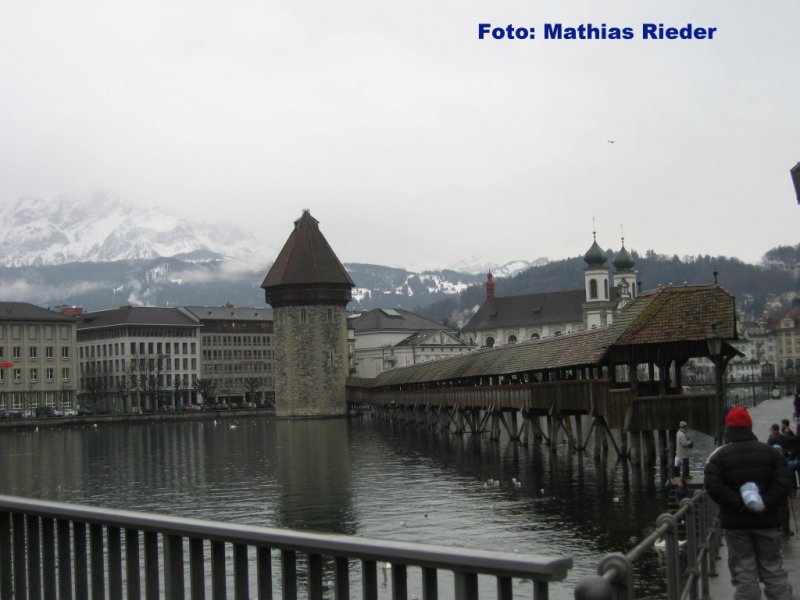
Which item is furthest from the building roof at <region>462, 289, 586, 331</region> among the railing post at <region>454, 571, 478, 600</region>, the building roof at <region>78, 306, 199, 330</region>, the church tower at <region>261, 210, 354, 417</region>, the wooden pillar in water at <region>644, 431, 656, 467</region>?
the railing post at <region>454, 571, 478, 600</region>

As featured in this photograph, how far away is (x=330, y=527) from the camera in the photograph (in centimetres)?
2127

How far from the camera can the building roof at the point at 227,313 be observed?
422ft

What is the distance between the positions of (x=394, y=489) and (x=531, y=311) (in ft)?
362

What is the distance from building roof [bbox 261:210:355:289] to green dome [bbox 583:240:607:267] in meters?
38.6

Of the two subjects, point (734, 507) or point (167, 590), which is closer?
point (167, 590)

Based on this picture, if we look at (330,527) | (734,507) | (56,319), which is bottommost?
(330,527)

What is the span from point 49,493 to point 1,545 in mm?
26208

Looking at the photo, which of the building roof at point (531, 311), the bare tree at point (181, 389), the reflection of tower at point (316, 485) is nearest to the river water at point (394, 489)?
the reflection of tower at point (316, 485)

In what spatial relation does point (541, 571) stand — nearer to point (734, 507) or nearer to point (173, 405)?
point (734, 507)

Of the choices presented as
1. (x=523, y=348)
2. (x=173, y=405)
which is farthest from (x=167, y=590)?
(x=173, y=405)

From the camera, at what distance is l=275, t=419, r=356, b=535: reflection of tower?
72.9ft

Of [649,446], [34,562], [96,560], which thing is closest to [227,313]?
[649,446]

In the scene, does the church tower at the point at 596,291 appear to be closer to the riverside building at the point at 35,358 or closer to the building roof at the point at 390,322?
the building roof at the point at 390,322

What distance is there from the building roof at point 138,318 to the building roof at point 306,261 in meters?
32.0
